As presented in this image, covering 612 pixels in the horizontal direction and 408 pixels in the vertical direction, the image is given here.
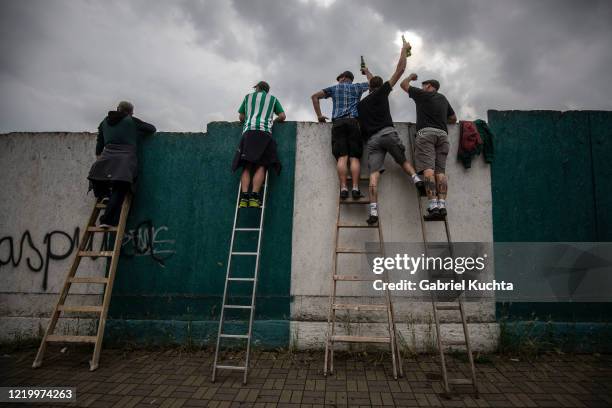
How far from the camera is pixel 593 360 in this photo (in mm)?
4254

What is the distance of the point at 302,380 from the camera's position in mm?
3717

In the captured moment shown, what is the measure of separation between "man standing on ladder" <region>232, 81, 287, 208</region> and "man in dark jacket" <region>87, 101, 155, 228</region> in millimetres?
1452

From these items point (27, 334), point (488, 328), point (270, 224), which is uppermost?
point (270, 224)

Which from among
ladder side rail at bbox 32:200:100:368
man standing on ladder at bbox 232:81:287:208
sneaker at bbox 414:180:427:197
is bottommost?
ladder side rail at bbox 32:200:100:368

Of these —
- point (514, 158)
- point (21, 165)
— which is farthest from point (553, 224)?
point (21, 165)

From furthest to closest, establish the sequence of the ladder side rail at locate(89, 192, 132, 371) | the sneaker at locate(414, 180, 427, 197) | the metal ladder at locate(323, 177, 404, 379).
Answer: the sneaker at locate(414, 180, 427, 197)
the ladder side rail at locate(89, 192, 132, 371)
the metal ladder at locate(323, 177, 404, 379)

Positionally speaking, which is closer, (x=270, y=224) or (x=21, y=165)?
(x=270, y=224)

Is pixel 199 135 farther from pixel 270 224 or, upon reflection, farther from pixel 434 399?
pixel 434 399

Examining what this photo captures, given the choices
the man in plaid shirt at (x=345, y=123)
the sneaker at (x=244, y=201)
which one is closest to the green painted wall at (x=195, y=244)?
the sneaker at (x=244, y=201)

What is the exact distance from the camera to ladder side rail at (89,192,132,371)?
4.04 meters

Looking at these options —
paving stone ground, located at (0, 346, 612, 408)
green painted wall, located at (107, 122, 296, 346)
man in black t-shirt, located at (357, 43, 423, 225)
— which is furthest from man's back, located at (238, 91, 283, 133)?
paving stone ground, located at (0, 346, 612, 408)

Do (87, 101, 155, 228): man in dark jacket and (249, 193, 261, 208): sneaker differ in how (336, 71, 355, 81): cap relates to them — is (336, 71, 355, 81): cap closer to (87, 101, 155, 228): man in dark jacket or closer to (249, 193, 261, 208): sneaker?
(249, 193, 261, 208): sneaker

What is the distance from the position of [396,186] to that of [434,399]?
8.50ft

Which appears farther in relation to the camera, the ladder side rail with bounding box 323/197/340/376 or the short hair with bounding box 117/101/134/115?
the short hair with bounding box 117/101/134/115
